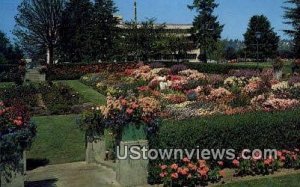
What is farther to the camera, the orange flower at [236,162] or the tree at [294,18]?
the tree at [294,18]

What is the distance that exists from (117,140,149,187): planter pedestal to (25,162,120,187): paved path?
0.73 ft

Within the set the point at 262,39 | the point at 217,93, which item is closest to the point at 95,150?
the point at 217,93

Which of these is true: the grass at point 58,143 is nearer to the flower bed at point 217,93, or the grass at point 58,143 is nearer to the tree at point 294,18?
the flower bed at point 217,93

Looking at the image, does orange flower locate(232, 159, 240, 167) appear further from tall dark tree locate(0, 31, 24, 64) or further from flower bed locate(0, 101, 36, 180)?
tall dark tree locate(0, 31, 24, 64)

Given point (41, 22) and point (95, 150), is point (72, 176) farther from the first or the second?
point (41, 22)

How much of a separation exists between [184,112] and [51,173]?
262 inches

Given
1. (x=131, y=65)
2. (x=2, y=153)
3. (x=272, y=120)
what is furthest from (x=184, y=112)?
(x=131, y=65)

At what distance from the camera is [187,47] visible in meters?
75.4

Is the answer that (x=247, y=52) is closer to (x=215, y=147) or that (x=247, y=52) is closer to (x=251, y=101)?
→ (x=251, y=101)

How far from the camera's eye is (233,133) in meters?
9.57

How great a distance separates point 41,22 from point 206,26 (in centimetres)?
3006

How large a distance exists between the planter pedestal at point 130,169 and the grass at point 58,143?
3352 mm

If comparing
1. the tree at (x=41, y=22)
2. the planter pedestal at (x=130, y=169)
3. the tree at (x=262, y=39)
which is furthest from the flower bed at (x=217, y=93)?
the tree at (x=262, y=39)

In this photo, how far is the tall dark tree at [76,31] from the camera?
57312 mm
